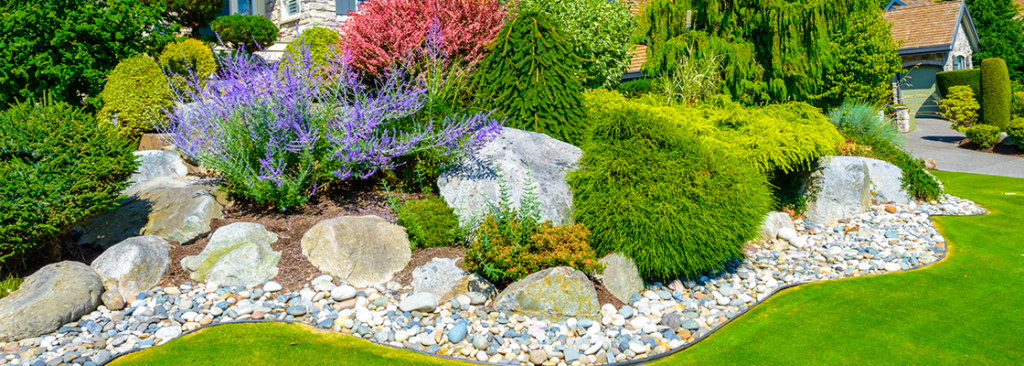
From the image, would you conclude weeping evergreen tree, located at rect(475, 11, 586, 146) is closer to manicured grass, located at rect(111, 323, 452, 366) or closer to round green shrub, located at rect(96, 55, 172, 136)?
manicured grass, located at rect(111, 323, 452, 366)

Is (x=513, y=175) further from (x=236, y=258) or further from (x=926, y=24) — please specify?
(x=926, y=24)

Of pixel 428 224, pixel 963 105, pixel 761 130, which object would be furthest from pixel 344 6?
pixel 963 105

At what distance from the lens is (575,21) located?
10023 millimetres

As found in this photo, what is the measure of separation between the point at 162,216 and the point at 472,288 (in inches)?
134

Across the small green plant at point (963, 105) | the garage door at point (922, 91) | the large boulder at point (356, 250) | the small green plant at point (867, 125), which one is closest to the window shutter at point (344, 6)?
the large boulder at point (356, 250)

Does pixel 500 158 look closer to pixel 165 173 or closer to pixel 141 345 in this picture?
pixel 141 345

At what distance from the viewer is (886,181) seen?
8.41m

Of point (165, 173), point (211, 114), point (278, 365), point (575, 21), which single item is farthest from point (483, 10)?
point (278, 365)

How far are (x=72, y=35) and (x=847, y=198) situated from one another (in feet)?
35.8

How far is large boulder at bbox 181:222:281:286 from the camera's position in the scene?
4.99 meters

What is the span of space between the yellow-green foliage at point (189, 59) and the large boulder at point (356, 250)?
228 inches

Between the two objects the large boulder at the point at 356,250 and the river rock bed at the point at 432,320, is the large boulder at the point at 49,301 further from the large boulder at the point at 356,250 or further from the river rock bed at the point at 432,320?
the large boulder at the point at 356,250

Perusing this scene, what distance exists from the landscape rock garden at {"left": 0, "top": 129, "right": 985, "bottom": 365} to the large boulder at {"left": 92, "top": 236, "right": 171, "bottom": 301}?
10 millimetres

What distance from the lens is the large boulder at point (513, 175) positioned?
18.7 ft
